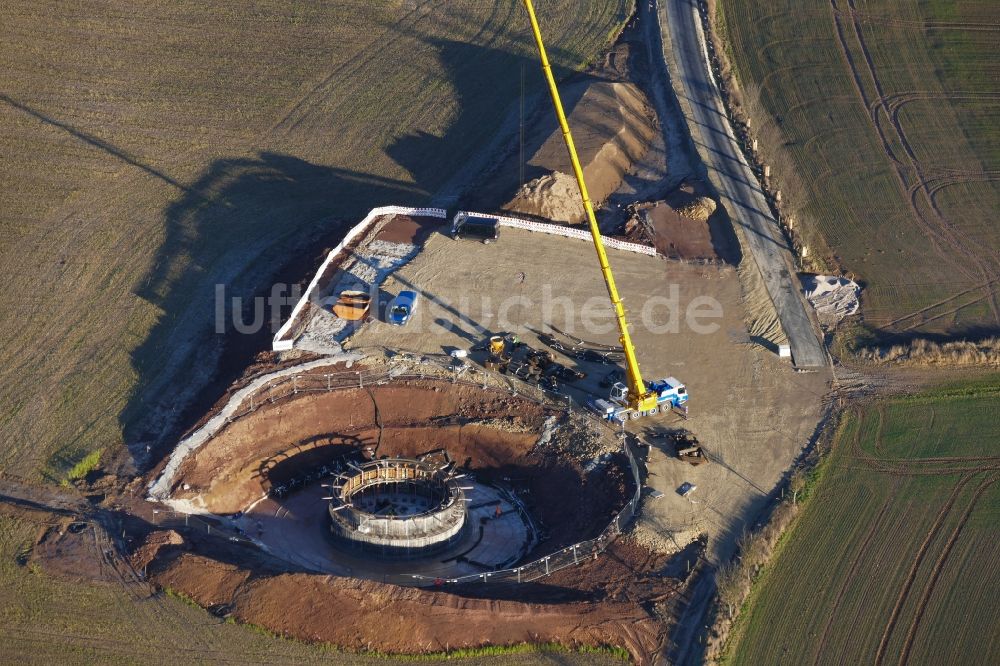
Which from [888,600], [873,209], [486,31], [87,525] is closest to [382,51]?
[486,31]

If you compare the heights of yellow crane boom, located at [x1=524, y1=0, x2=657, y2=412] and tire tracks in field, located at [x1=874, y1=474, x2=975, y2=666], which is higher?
yellow crane boom, located at [x1=524, y1=0, x2=657, y2=412]

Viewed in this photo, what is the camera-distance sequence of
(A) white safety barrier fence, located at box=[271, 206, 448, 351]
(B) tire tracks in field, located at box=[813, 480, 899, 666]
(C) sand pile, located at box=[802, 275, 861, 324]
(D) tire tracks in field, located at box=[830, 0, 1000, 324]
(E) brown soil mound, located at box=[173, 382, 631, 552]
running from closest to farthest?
(B) tire tracks in field, located at box=[813, 480, 899, 666] → (E) brown soil mound, located at box=[173, 382, 631, 552] → (A) white safety barrier fence, located at box=[271, 206, 448, 351] → (C) sand pile, located at box=[802, 275, 861, 324] → (D) tire tracks in field, located at box=[830, 0, 1000, 324]

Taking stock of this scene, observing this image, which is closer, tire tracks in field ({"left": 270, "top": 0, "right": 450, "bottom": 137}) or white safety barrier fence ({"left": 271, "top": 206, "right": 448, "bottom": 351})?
white safety barrier fence ({"left": 271, "top": 206, "right": 448, "bottom": 351})

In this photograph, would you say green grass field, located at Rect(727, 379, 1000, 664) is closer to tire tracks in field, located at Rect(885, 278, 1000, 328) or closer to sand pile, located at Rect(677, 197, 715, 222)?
tire tracks in field, located at Rect(885, 278, 1000, 328)

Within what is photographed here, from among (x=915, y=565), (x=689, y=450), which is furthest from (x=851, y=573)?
(x=689, y=450)

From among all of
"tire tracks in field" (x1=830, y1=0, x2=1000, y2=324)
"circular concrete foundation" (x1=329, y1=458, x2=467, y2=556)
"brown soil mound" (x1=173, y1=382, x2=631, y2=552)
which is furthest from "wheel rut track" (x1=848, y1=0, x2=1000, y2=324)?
"circular concrete foundation" (x1=329, y1=458, x2=467, y2=556)

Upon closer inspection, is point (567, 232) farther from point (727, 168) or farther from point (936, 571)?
point (936, 571)

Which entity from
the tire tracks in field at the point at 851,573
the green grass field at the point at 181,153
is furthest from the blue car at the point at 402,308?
the tire tracks in field at the point at 851,573

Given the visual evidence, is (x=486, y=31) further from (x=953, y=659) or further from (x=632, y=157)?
(x=953, y=659)

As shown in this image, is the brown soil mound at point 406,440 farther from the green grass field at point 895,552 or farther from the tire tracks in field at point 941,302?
the tire tracks in field at point 941,302
